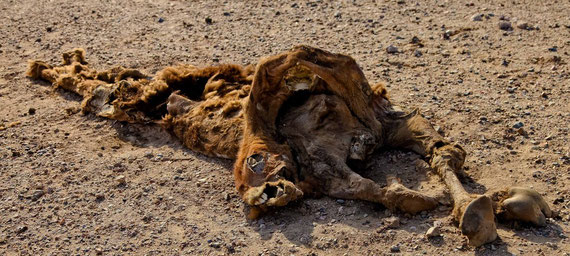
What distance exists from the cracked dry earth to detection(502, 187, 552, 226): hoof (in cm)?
7

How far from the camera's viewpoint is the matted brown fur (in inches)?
187

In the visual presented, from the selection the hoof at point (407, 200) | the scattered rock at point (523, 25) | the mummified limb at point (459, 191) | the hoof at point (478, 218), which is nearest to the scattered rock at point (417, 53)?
the scattered rock at point (523, 25)

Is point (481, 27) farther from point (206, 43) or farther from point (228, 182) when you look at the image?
point (228, 182)

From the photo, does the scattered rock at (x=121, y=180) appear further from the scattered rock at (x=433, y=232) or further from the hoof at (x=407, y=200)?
the scattered rock at (x=433, y=232)

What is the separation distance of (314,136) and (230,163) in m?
0.86

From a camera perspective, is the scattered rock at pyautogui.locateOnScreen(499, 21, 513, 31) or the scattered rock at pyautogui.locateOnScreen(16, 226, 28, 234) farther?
the scattered rock at pyautogui.locateOnScreen(499, 21, 513, 31)

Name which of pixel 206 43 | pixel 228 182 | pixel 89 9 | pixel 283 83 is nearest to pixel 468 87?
pixel 283 83

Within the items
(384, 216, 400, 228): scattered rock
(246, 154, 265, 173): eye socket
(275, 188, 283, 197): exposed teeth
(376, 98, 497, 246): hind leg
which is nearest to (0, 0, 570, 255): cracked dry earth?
(384, 216, 400, 228): scattered rock

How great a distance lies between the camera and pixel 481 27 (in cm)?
816

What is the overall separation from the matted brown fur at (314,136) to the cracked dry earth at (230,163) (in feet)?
0.44

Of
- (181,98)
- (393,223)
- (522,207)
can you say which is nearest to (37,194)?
(181,98)

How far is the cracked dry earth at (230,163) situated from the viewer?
4801mm

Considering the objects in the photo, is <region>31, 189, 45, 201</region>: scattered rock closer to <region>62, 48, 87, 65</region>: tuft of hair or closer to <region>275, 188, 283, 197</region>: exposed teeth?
<region>275, 188, 283, 197</region>: exposed teeth

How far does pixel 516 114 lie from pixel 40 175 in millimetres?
4293
